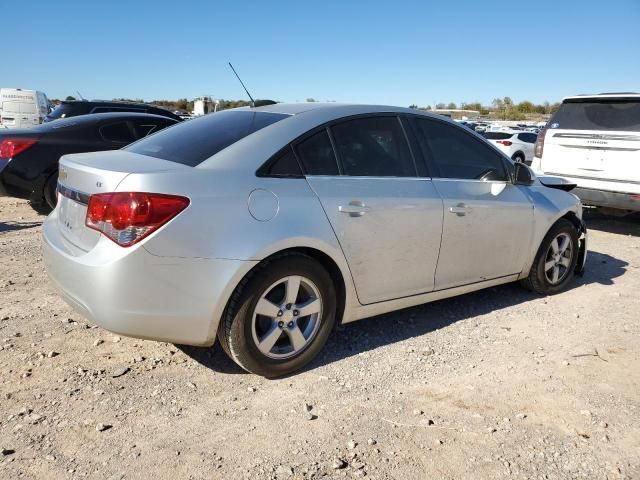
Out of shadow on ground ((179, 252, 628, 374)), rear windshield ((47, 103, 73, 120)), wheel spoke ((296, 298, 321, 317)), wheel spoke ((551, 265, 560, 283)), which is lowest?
shadow on ground ((179, 252, 628, 374))

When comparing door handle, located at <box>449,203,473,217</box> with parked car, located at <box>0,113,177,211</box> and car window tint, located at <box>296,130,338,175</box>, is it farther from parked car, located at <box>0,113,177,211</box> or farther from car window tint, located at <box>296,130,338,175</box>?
parked car, located at <box>0,113,177,211</box>

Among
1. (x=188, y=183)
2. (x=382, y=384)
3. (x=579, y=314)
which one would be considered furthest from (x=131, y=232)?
(x=579, y=314)

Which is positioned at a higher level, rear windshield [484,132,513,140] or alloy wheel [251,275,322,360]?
rear windshield [484,132,513,140]

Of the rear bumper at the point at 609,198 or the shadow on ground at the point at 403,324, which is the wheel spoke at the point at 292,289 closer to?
the shadow on ground at the point at 403,324

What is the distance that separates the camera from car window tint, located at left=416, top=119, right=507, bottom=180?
4035 mm

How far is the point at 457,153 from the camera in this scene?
13.9ft

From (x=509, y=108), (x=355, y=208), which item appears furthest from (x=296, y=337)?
(x=509, y=108)

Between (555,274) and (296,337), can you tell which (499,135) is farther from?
(296,337)

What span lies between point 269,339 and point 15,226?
529cm

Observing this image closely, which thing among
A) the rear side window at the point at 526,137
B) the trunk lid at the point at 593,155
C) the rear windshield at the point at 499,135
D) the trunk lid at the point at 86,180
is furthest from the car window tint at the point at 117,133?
the rear side window at the point at 526,137

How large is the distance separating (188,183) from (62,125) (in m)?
5.71

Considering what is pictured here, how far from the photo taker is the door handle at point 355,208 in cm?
336

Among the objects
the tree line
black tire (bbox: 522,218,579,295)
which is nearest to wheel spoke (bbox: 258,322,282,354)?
black tire (bbox: 522,218,579,295)

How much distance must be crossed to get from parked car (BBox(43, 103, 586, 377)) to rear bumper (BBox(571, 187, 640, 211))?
345cm
